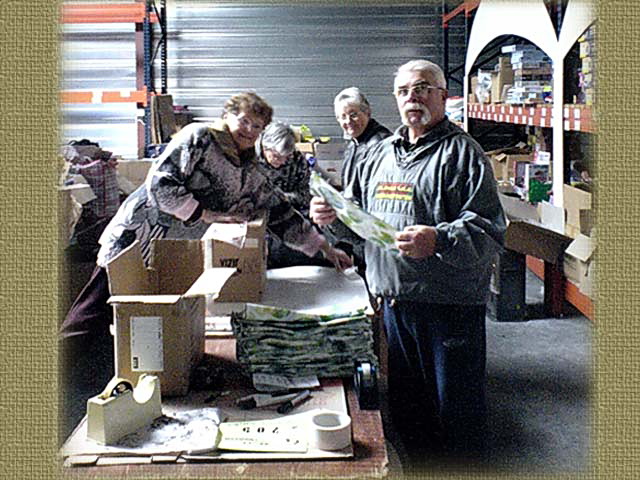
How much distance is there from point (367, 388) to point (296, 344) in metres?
0.25

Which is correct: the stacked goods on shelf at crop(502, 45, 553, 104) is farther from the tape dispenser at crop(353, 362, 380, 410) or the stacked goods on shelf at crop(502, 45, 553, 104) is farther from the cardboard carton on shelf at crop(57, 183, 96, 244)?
the tape dispenser at crop(353, 362, 380, 410)

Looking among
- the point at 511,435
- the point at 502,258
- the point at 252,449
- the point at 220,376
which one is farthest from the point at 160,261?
the point at 502,258

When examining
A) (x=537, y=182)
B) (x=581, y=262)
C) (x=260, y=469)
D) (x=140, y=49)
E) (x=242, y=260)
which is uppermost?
(x=140, y=49)

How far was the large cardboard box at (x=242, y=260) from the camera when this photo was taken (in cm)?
239

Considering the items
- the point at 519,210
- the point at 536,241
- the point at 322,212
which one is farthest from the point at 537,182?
the point at 322,212

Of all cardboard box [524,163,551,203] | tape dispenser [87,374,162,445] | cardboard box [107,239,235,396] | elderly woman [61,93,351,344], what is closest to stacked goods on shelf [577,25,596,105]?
cardboard box [524,163,551,203]

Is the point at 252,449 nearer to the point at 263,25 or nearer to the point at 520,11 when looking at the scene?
the point at 520,11

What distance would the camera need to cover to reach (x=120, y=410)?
61.2 inches

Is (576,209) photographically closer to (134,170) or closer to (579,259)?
(579,259)

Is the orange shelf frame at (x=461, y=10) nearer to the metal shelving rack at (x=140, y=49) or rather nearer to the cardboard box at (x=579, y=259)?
the metal shelving rack at (x=140, y=49)

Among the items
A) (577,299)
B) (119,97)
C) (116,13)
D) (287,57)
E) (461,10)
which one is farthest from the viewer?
(287,57)

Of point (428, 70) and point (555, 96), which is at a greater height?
point (555, 96)

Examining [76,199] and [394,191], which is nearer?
[394,191]

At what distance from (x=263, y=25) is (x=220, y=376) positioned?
294 inches
